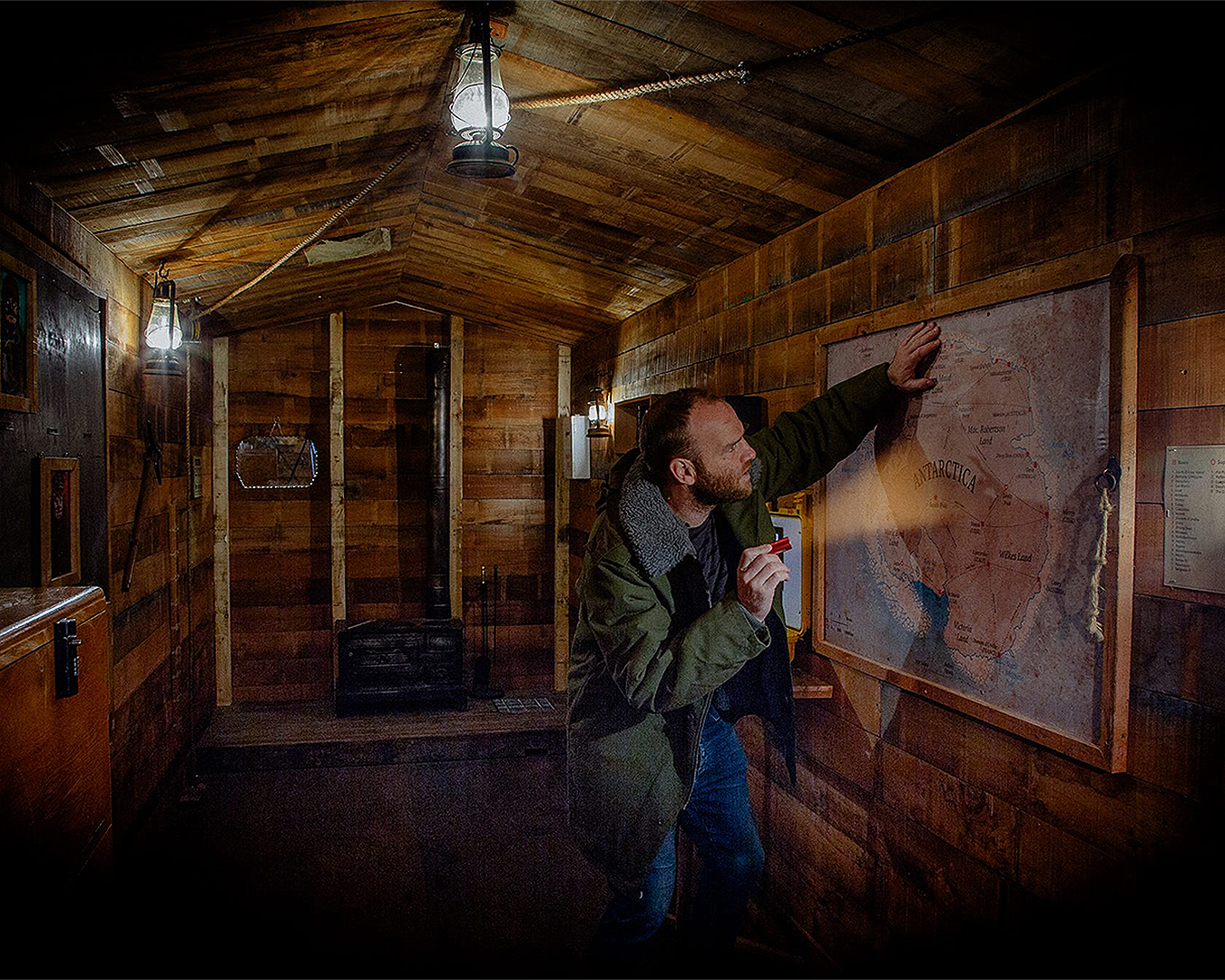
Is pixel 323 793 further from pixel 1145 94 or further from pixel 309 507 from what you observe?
pixel 1145 94

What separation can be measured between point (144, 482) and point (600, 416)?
2.65 metres

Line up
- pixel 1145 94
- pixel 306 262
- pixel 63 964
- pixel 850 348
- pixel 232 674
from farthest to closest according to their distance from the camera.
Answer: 1. pixel 232 674
2. pixel 306 262
3. pixel 850 348
4. pixel 1145 94
5. pixel 63 964

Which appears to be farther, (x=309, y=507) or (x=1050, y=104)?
(x=309, y=507)

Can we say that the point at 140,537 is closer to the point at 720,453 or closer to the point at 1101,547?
the point at 720,453

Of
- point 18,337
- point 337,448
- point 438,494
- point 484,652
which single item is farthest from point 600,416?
point 18,337

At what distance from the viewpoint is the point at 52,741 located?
5.58 ft

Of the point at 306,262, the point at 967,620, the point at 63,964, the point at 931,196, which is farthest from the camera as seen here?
the point at 306,262

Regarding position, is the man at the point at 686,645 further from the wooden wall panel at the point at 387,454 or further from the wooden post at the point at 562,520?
the wooden wall panel at the point at 387,454

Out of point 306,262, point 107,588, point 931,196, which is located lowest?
point 107,588

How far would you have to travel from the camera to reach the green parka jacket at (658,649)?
7.24ft

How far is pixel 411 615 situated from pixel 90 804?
15.9 ft

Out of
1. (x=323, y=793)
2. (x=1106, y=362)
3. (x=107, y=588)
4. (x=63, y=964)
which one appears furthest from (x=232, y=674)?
(x=1106, y=362)

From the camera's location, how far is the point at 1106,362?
185 cm

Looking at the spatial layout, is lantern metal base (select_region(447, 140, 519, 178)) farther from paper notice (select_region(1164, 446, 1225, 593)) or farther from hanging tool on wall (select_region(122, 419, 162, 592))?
hanging tool on wall (select_region(122, 419, 162, 592))
